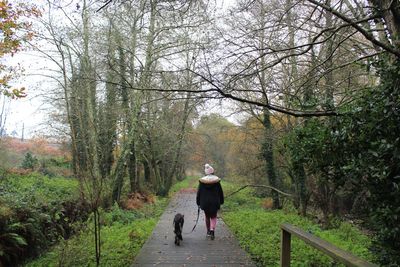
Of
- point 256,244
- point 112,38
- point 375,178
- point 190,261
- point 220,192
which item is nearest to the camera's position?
point 375,178

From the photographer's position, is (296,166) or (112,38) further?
(112,38)

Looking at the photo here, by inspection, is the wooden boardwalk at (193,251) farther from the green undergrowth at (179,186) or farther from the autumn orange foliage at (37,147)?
the autumn orange foliage at (37,147)

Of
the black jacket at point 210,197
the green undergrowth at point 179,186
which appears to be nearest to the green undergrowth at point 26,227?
the black jacket at point 210,197

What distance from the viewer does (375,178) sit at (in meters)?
3.08

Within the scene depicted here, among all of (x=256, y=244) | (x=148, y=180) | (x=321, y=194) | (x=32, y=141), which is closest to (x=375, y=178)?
(x=256, y=244)

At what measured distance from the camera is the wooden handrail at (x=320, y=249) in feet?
10.1

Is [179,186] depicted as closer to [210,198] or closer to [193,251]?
[210,198]

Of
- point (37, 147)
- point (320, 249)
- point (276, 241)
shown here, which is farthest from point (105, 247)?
point (37, 147)

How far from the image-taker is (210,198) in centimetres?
872

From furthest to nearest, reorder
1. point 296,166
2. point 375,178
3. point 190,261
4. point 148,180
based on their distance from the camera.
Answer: point 148,180, point 190,261, point 296,166, point 375,178

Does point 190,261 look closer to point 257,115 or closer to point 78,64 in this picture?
point 257,115

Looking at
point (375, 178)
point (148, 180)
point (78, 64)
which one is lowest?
point (148, 180)

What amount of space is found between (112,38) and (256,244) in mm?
10253

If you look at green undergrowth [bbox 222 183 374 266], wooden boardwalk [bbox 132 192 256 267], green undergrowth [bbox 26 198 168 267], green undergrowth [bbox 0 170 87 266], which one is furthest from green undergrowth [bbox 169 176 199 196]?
green undergrowth [bbox 0 170 87 266]
